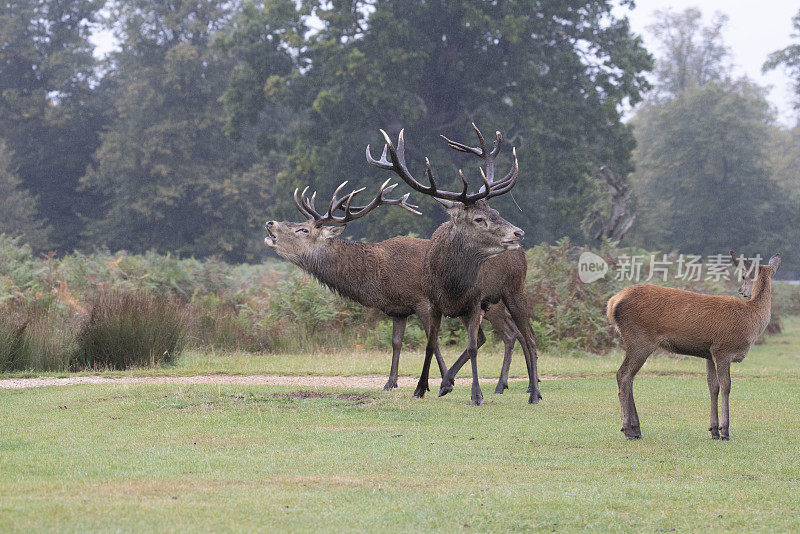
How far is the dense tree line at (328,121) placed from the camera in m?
34.9

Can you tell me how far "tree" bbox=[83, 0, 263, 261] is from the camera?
152ft

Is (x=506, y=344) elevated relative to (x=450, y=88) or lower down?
lower down

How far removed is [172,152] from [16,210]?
7968 millimetres

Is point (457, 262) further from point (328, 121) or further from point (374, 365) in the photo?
point (328, 121)

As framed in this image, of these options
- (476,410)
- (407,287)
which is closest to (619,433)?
(476,410)

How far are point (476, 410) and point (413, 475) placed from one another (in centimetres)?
360

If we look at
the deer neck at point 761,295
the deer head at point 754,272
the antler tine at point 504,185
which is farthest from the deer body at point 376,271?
the deer neck at point 761,295

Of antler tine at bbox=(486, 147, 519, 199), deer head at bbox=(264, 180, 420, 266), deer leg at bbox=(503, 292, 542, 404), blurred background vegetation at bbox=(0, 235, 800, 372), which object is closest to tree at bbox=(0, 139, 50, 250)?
blurred background vegetation at bbox=(0, 235, 800, 372)

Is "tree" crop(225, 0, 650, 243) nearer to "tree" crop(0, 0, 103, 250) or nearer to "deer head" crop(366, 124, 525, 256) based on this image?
"tree" crop(0, 0, 103, 250)

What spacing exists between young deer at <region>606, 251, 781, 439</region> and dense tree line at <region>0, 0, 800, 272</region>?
82.2 ft

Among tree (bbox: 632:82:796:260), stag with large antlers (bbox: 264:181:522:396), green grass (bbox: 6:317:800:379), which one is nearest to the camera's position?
stag with large antlers (bbox: 264:181:522:396)

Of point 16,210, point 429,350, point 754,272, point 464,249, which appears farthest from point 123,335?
point 16,210

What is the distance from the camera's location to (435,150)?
35688 millimetres

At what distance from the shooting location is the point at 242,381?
12.9m
